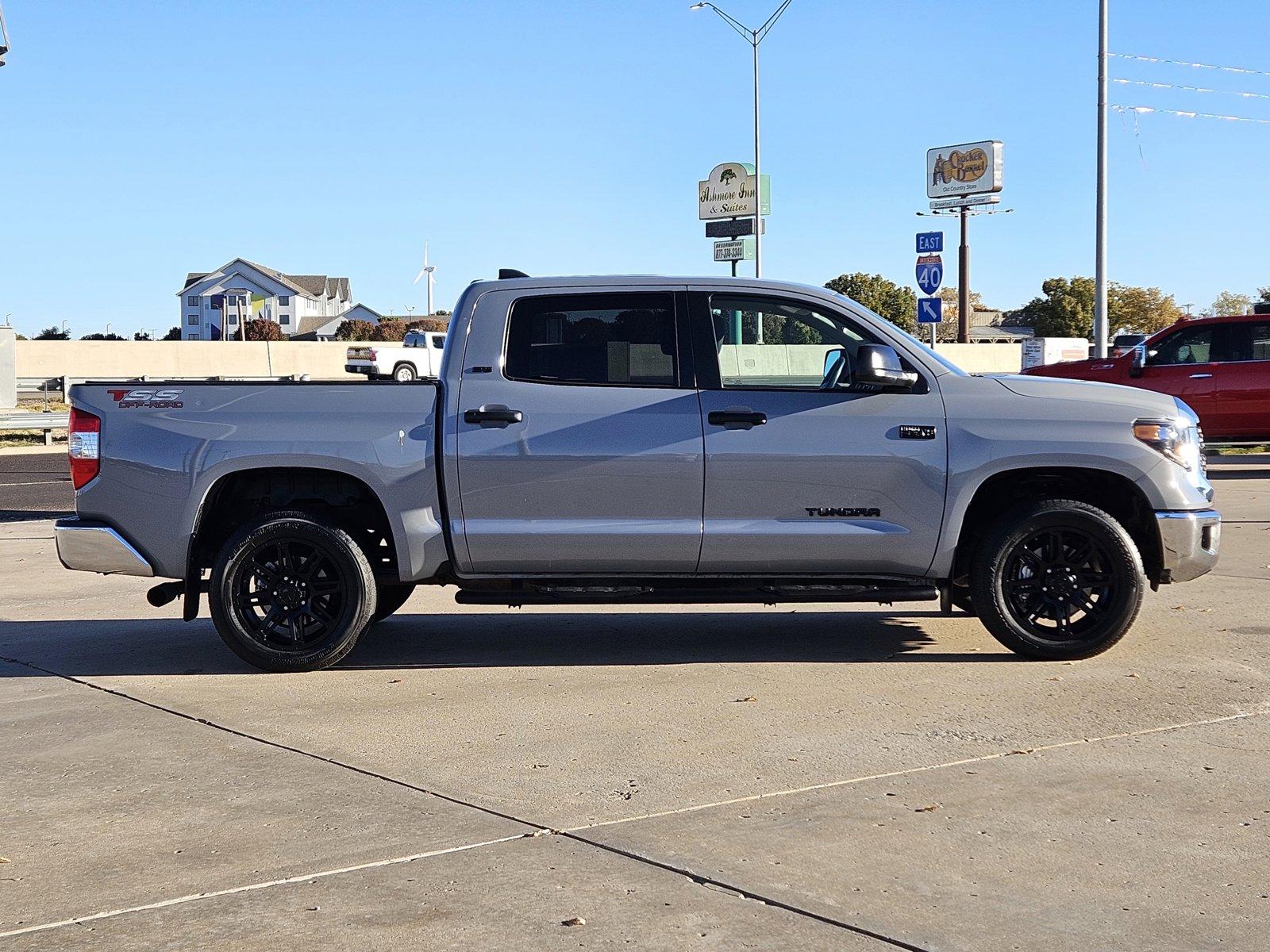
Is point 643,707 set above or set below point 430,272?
below

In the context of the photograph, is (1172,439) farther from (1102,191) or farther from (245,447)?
(1102,191)

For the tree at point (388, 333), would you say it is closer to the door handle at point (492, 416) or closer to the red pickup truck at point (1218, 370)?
the red pickup truck at point (1218, 370)

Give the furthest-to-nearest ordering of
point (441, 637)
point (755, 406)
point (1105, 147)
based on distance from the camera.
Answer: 1. point (1105, 147)
2. point (441, 637)
3. point (755, 406)

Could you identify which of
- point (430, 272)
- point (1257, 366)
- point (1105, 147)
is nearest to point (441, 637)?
point (1257, 366)

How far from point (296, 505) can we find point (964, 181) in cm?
8744

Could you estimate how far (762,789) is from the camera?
516cm

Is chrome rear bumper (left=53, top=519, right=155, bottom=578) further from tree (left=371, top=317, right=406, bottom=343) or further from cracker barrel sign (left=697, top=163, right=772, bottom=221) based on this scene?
tree (left=371, top=317, right=406, bottom=343)

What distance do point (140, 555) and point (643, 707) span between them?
275 cm

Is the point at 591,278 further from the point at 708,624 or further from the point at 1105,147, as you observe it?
the point at 1105,147

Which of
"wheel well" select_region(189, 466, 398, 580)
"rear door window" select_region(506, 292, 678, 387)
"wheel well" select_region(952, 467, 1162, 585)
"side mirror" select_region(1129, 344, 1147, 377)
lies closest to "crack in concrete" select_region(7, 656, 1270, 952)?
"wheel well" select_region(189, 466, 398, 580)

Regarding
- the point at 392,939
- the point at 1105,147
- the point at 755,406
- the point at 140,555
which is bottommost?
the point at 392,939

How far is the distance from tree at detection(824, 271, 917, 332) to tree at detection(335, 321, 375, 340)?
4162cm

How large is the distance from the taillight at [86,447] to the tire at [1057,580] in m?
4.49

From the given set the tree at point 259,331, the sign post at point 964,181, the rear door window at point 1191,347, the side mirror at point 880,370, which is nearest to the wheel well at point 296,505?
the side mirror at point 880,370
